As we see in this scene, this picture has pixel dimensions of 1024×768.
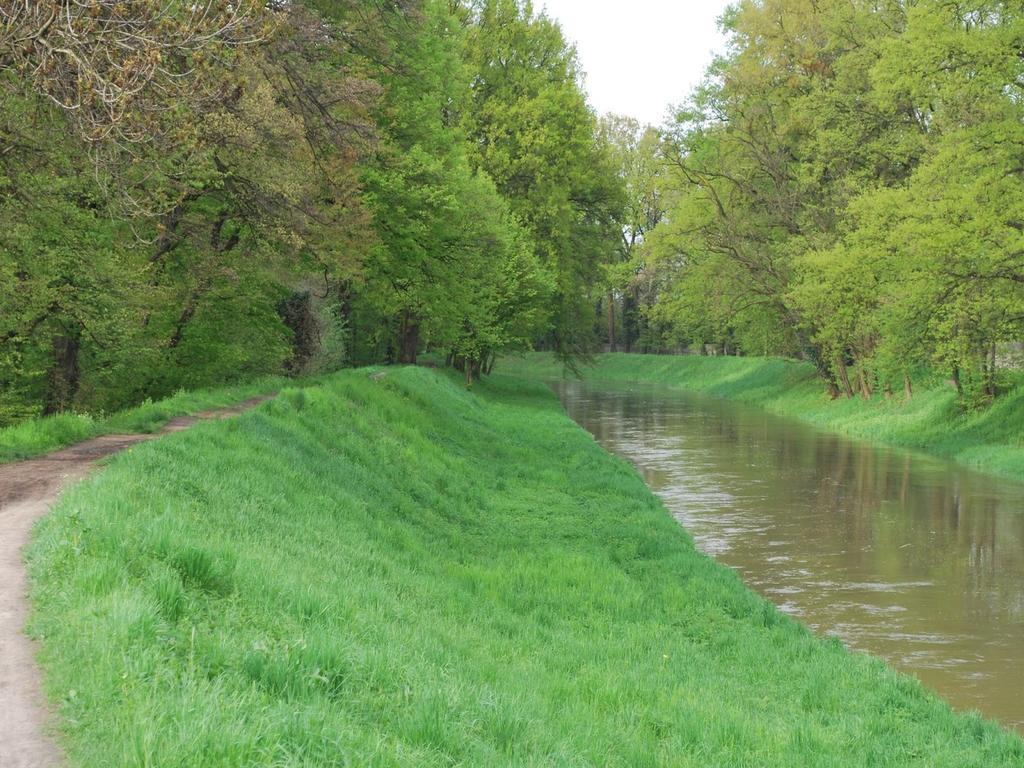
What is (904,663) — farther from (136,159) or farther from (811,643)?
(136,159)

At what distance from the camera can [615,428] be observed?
38.8 meters

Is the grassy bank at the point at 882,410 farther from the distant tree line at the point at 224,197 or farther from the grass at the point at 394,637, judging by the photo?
the grass at the point at 394,637

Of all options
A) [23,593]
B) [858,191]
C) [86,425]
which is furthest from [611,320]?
[23,593]

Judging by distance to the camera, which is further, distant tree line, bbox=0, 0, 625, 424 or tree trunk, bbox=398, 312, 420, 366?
tree trunk, bbox=398, 312, 420, 366

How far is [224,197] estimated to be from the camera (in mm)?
19938

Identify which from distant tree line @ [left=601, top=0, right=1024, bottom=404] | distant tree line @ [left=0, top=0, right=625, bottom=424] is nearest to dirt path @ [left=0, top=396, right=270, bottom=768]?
distant tree line @ [left=0, top=0, right=625, bottom=424]

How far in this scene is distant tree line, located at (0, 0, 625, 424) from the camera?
31.8 ft

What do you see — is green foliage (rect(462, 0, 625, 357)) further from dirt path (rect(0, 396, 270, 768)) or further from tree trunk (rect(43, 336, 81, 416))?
dirt path (rect(0, 396, 270, 768))

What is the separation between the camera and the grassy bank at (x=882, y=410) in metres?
28.1

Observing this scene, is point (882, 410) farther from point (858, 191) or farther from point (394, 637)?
point (394, 637)

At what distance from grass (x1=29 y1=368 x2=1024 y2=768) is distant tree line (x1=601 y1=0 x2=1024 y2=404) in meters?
14.7

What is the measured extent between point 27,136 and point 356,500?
6.94 m

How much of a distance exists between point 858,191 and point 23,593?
3710 cm

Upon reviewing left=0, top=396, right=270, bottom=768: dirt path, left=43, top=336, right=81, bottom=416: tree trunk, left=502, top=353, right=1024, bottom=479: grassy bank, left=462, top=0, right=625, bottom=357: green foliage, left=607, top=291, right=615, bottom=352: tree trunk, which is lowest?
left=502, top=353, right=1024, bottom=479: grassy bank
